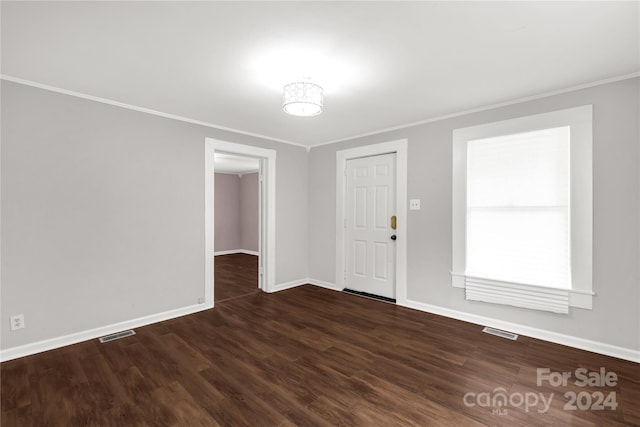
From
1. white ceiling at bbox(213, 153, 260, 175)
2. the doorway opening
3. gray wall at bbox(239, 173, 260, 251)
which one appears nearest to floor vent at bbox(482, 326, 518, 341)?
white ceiling at bbox(213, 153, 260, 175)

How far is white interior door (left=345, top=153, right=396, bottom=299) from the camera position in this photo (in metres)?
4.25

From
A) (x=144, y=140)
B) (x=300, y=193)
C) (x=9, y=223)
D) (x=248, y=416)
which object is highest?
(x=144, y=140)

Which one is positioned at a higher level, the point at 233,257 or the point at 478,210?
the point at 478,210

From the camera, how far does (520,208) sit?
3.08 meters

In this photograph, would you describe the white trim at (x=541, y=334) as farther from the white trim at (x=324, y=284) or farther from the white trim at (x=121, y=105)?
the white trim at (x=121, y=105)

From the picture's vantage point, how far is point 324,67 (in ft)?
7.72

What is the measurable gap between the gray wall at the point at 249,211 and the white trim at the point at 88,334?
4842mm

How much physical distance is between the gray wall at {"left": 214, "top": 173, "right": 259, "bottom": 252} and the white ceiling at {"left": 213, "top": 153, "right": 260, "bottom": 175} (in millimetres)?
289

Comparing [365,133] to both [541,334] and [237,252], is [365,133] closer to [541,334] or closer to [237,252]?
[541,334]

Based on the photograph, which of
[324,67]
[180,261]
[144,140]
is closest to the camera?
[324,67]

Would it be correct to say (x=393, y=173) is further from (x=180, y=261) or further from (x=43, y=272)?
(x=43, y=272)

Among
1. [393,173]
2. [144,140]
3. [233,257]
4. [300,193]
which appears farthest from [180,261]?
[233,257]

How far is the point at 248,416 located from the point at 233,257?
643 cm

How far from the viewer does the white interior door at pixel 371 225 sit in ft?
13.9
